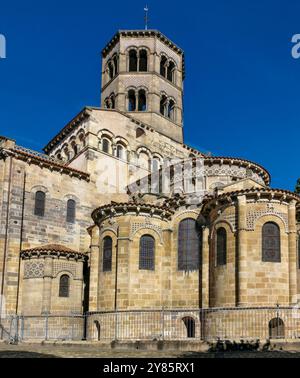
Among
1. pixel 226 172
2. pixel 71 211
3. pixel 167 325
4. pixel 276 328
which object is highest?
pixel 226 172

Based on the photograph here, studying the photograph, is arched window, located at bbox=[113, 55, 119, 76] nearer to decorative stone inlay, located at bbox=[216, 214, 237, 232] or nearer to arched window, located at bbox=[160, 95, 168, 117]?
arched window, located at bbox=[160, 95, 168, 117]

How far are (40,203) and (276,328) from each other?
17384 mm

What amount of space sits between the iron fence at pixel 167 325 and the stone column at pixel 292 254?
4.05ft

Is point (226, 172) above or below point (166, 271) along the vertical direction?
above

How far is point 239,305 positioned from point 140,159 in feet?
62.1

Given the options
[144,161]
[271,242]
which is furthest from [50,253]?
[144,161]

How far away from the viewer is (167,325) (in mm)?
24359

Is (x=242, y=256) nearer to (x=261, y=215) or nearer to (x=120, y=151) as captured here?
(x=261, y=215)

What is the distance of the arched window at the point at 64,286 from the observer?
28.9 metres

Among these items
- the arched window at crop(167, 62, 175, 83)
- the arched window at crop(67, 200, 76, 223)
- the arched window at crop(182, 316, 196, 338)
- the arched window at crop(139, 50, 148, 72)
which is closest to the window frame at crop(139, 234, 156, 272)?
the arched window at crop(182, 316, 196, 338)

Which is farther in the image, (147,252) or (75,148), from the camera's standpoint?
(75,148)

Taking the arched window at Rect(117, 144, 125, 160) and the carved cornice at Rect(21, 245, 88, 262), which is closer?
the carved cornice at Rect(21, 245, 88, 262)

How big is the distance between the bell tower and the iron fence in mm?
19618

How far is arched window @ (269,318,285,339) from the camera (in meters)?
21.1
